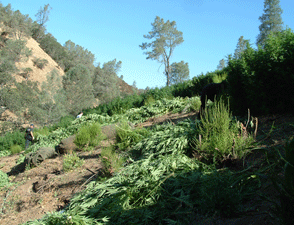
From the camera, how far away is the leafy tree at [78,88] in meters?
30.4

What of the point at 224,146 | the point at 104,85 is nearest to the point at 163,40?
the point at 104,85

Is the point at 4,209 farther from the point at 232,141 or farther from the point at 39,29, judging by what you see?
the point at 39,29

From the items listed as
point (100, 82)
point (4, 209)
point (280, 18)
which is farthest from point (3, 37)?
point (280, 18)

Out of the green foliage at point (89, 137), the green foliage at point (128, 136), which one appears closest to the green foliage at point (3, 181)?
the green foliage at point (89, 137)

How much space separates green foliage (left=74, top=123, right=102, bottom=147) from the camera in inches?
243

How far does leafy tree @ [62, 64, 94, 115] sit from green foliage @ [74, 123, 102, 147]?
24.8 m

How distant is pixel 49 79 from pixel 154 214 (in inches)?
1178

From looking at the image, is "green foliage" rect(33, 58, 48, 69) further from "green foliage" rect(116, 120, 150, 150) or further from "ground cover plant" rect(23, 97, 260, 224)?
"ground cover plant" rect(23, 97, 260, 224)

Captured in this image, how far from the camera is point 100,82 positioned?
4144cm

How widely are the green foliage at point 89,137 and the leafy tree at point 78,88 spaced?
81.3 ft

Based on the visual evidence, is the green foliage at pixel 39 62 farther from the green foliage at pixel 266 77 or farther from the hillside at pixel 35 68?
the green foliage at pixel 266 77

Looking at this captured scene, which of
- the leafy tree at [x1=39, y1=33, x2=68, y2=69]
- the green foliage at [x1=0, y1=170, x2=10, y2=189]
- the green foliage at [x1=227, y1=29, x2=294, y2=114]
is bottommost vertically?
the green foliage at [x1=0, y1=170, x2=10, y2=189]

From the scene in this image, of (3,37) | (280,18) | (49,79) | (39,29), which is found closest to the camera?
(49,79)

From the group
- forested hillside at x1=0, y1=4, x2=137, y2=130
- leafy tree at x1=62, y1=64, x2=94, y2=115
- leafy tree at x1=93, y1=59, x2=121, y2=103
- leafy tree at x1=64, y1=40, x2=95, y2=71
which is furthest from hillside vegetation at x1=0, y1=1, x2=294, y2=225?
leafy tree at x1=64, y1=40, x2=95, y2=71
